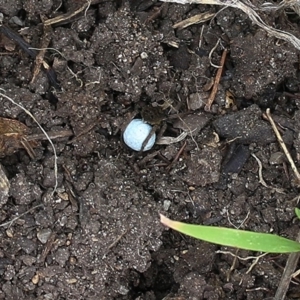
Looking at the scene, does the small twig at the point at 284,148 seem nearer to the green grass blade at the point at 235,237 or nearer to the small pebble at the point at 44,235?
the green grass blade at the point at 235,237

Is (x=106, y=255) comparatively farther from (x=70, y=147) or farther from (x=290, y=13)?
(x=290, y=13)

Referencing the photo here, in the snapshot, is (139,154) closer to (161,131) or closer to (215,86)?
(161,131)

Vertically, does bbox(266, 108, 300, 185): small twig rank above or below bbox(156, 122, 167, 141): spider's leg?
above

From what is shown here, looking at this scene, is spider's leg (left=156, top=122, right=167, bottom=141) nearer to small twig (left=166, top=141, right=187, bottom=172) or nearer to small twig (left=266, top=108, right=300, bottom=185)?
small twig (left=166, top=141, right=187, bottom=172)

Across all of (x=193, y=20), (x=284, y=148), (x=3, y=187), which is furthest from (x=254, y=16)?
(x=3, y=187)

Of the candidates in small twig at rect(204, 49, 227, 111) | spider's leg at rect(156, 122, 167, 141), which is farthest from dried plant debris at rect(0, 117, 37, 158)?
small twig at rect(204, 49, 227, 111)
